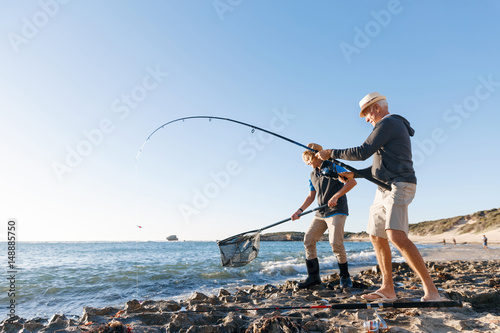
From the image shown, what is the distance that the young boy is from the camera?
483 cm

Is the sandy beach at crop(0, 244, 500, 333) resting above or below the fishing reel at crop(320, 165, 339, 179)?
below

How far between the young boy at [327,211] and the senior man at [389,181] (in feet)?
3.27

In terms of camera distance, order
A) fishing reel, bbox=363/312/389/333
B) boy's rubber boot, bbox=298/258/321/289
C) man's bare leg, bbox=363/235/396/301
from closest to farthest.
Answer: fishing reel, bbox=363/312/389/333 < man's bare leg, bbox=363/235/396/301 < boy's rubber boot, bbox=298/258/321/289

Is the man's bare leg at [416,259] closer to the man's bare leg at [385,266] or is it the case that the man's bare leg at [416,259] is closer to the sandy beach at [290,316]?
the sandy beach at [290,316]

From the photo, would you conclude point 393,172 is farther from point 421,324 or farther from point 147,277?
point 147,277

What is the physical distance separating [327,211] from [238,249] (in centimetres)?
160

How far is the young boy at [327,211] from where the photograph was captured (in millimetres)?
4827

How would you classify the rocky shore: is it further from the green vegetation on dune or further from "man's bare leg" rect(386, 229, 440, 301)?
the green vegetation on dune

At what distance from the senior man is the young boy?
100 centimetres

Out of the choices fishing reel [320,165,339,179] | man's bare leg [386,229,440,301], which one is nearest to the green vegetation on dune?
fishing reel [320,165,339,179]

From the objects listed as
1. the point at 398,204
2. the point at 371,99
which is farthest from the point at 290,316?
the point at 371,99

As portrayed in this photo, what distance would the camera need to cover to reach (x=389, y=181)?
11.3 feet

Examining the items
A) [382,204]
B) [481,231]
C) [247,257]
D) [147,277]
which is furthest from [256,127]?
[481,231]

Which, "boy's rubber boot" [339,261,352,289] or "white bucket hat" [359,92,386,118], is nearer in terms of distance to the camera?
"white bucket hat" [359,92,386,118]
